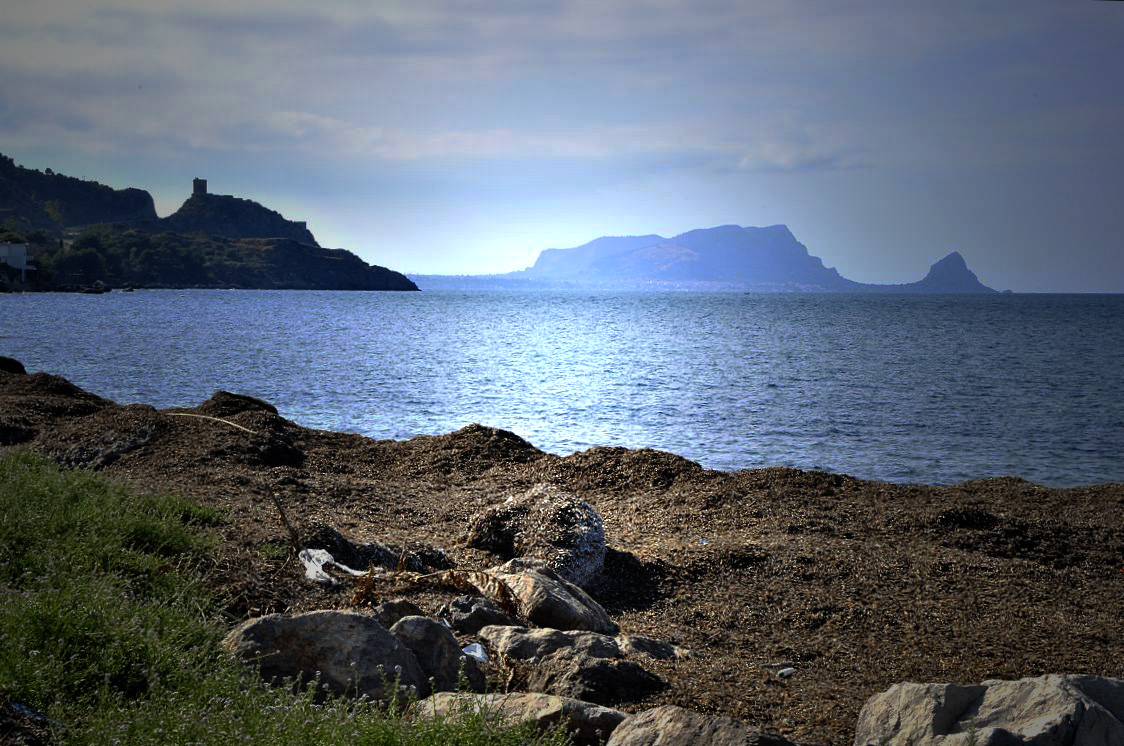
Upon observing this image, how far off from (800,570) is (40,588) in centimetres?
719

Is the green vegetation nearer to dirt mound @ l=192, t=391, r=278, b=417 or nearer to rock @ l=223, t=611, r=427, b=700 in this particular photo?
dirt mound @ l=192, t=391, r=278, b=417

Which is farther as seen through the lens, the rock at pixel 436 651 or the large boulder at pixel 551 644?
the large boulder at pixel 551 644

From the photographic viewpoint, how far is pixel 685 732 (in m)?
4.37

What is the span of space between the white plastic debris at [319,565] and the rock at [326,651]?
212 centimetres

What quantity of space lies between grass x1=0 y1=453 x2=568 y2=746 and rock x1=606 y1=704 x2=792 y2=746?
44cm

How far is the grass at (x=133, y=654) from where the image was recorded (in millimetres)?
3729

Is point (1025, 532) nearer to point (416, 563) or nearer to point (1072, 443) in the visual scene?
point (416, 563)

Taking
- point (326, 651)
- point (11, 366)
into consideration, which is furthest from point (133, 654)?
point (11, 366)

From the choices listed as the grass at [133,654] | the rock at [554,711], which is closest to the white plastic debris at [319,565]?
the grass at [133,654]

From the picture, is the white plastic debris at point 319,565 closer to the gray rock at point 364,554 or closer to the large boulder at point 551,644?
the gray rock at point 364,554

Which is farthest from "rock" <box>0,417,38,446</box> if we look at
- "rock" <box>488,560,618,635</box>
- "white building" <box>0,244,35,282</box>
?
"white building" <box>0,244,35,282</box>

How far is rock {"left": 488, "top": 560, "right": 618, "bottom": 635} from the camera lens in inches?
291

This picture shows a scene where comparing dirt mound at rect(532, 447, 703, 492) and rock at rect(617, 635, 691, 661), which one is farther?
dirt mound at rect(532, 447, 703, 492)

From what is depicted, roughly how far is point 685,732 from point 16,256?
153 meters
